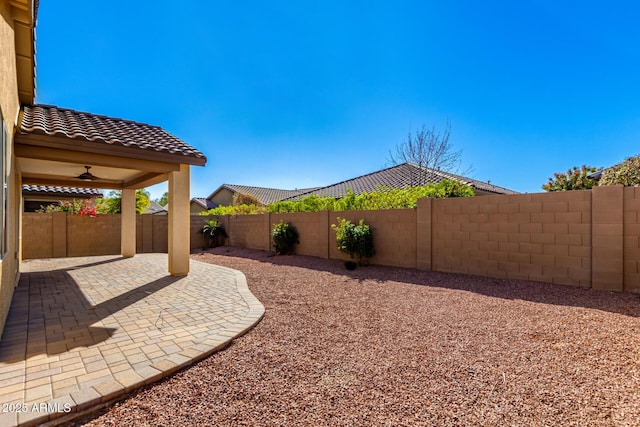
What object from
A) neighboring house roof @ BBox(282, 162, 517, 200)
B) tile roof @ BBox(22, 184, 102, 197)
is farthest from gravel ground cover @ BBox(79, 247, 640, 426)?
tile roof @ BBox(22, 184, 102, 197)

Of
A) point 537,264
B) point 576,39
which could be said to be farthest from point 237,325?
point 576,39

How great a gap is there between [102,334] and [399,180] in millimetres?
17128

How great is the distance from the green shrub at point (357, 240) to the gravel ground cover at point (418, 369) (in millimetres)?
4077

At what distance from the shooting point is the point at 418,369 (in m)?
3.04

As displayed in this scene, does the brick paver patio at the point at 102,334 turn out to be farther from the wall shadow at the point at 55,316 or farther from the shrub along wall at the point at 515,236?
the shrub along wall at the point at 515,236

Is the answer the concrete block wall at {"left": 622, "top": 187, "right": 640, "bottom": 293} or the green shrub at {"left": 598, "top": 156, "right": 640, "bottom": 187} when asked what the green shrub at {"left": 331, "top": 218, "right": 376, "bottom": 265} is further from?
the green shrub at {"left": 598, "top": 156, "right": 640, "bottom": 187}

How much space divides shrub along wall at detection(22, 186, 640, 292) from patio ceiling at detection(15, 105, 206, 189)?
18.6 ft

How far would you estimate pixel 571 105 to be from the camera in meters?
12.0

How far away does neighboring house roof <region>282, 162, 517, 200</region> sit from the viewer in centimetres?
1706

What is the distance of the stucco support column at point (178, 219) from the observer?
303 inches

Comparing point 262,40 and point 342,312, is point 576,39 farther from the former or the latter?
point 342,312

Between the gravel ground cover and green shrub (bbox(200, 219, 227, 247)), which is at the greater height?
green shrub (bbox(200, 219, 227, 247))

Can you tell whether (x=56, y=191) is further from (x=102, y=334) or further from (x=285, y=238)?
(x=102, y=334)

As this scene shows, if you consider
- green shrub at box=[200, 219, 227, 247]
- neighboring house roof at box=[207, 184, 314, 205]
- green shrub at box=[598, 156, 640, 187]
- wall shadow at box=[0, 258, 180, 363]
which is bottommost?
wall shadow at box=[0, 258, 180, 363]
